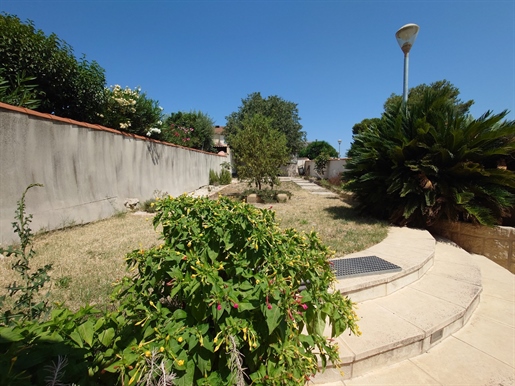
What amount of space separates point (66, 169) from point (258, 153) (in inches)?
201

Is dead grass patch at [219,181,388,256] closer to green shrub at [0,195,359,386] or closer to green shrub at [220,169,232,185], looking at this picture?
green shrub at [0,195,359,386]

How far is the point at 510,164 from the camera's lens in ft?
14.9

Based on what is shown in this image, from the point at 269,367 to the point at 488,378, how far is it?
1686mm

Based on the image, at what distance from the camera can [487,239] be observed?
14.3 ft

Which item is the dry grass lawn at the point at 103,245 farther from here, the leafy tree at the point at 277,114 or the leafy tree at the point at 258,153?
the leafy tree at the point at 277,114

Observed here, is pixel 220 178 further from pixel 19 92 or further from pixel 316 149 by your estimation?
pixel 316 149

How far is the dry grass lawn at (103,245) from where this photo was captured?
2.24m

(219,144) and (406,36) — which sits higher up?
(219,144)

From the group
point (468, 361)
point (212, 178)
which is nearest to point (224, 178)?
point (212, 178)

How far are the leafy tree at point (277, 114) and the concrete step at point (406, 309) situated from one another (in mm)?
20982

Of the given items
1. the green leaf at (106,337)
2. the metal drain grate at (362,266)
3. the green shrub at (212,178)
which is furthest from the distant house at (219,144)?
the green leaf at (106,337)

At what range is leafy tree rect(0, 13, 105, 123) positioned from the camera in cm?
411

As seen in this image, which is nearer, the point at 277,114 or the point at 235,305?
the point at 235,305

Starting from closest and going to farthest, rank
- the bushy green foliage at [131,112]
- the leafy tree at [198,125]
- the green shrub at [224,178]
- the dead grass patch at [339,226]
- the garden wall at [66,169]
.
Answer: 1. the garden wall at [66,169]
2. the dead grass patch at [339,226]
3. the bushy green foliage at [131,112]
4. the green shrub at [224,178]
5. the leafy tree at [198,125]
